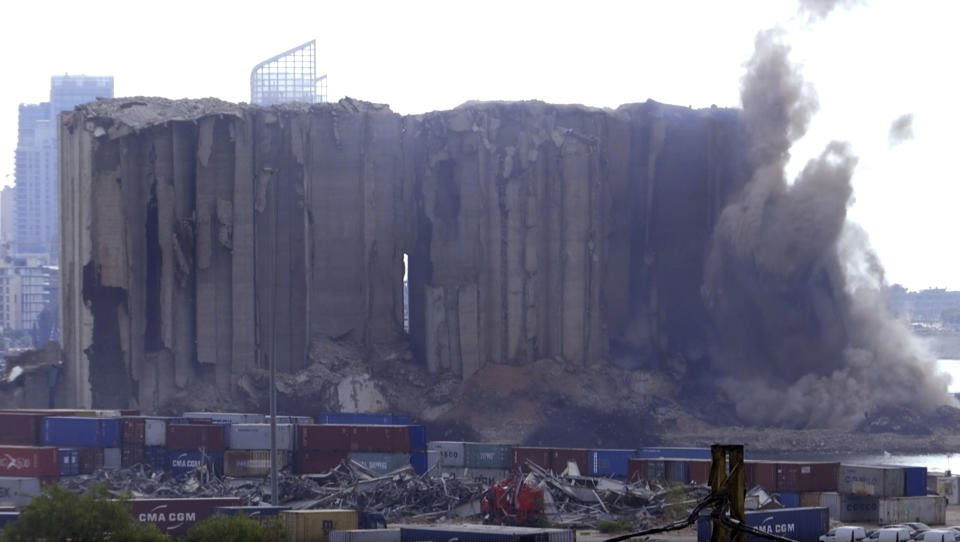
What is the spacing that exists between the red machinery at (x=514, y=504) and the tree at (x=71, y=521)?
2005 centimetres

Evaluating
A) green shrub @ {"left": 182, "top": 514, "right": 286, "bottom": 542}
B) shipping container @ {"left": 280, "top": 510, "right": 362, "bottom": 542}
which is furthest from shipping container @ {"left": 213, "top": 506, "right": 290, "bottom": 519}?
green shrub @ {"left": 182, "top": 514, "right": 286, "bottom": 542}

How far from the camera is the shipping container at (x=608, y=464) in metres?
73.0

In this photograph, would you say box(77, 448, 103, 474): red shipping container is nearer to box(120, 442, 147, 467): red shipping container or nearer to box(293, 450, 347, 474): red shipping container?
box(120, 442, 147, 467): red shipping container

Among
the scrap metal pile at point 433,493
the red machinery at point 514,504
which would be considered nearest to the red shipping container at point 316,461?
the scrap metal pile at point 433,493

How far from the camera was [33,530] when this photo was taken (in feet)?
138

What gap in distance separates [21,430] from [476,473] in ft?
65.0

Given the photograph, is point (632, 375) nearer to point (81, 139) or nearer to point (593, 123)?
point (593, 123)

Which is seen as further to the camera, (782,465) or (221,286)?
(221,286)

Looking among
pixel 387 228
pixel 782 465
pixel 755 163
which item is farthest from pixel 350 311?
pixel 782 465

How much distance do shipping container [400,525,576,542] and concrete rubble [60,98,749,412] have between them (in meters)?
64.5

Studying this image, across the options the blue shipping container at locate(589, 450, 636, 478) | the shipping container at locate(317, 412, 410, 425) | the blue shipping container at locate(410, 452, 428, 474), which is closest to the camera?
the blue shipping container at locate(589, 450, 636, 478)

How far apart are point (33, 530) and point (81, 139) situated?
72.3 meters

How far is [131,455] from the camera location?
77375mm

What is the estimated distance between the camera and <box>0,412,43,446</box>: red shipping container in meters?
78.6
